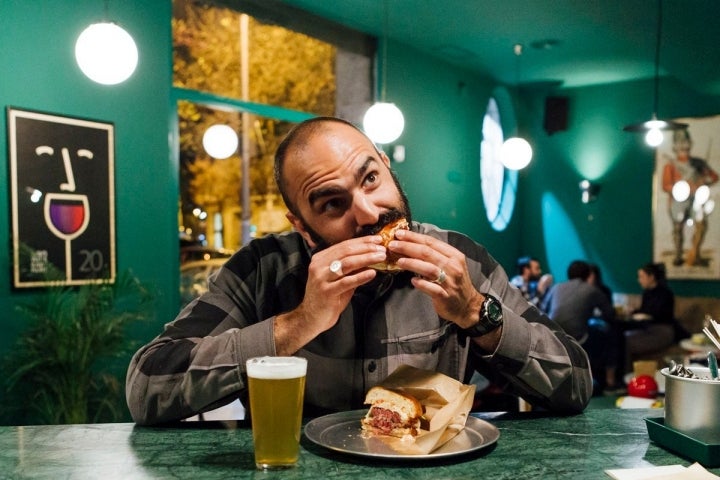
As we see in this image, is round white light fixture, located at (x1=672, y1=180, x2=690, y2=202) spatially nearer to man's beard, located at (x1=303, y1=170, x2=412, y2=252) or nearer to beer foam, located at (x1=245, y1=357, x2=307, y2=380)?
man's beard, located at (x1=303, y1=170, x2=412, y2=252)

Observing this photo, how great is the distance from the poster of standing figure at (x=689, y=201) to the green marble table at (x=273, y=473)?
8.15 metres

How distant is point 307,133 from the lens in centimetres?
171

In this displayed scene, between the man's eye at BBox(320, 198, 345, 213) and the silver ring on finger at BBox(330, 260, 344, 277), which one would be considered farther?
the man's eye at BBox(320, 198, 345, 213)

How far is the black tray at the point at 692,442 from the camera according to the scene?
1.14 meters

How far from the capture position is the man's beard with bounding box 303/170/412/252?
1.59 metres

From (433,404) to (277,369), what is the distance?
Answer: 41 cm

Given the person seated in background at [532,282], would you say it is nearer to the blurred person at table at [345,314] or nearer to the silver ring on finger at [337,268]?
the blurred person at table at [345,314]

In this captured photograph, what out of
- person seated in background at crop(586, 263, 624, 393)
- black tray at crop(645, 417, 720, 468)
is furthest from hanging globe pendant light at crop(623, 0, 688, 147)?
black tray at crop(645, 417, 720, 468)

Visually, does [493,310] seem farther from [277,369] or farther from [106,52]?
[106,52]

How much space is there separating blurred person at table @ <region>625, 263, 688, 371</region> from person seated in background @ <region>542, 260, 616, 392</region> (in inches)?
37.4

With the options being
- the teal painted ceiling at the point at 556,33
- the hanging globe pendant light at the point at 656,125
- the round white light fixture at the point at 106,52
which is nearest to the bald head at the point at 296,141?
the round white light fixture at the point at 106,52

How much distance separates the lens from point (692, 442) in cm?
Answer: 116

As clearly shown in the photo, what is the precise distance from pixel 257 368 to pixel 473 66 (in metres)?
8.18

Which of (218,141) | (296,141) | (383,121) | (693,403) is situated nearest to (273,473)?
(693,403)
